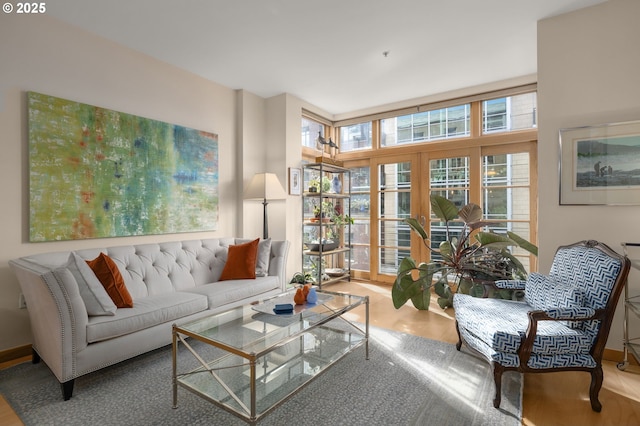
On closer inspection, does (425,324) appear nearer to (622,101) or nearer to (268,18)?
(622,101)

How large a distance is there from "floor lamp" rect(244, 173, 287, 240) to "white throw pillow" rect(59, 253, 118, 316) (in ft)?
6.42

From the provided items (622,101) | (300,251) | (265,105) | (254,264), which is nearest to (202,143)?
(265,105)

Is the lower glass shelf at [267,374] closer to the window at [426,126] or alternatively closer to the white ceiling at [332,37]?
the white ceiling at [332,37]

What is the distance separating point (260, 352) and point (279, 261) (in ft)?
6.48

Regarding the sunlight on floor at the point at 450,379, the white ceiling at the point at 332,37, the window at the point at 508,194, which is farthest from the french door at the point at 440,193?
the sunlight on floor at the point at 450,379

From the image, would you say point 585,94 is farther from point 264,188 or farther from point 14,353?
point 14,353

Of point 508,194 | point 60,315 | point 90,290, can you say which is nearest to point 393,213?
point 508,194

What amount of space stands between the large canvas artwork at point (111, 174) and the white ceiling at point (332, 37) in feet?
2.49

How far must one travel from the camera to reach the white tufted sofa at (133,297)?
6.22ft

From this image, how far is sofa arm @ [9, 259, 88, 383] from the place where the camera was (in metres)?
1.87

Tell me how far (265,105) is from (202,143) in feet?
3.96

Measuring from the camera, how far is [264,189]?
3863mm

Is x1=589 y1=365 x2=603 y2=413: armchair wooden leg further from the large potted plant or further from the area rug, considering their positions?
the large potted plant

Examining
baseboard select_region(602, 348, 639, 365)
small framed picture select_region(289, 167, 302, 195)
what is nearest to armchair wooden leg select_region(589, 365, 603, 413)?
baseboard select_region(602, 348, 639, 365)
